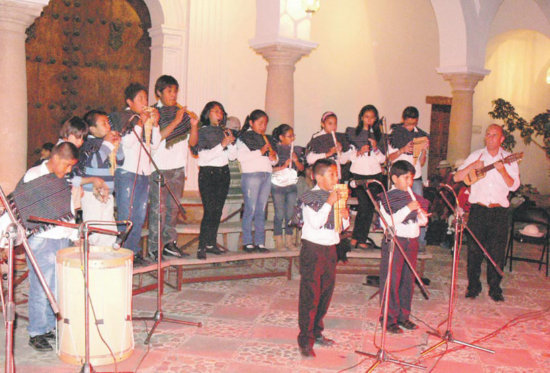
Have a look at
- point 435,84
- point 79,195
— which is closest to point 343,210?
point 79,195

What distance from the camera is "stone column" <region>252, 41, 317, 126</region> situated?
8578 millimetres

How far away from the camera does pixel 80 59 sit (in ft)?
27.1

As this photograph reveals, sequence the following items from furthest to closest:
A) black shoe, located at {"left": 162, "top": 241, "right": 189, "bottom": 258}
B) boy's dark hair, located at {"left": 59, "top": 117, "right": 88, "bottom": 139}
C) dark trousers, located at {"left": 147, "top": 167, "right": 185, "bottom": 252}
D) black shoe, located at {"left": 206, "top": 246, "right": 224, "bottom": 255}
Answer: black shoe, located at {"left": 206, "top": 246, "right": 224, "bottom": 255}, black shoe, located at {"left": 162, "top": 241, "right": 189, "bottom": 258}, dark trousers, located at {"left": 147, "top": 167, "right": 185, "bottom": 252}, boy's dark hair, located at {"left": 59, "top": 117, "right": 88, "bottom": 139}

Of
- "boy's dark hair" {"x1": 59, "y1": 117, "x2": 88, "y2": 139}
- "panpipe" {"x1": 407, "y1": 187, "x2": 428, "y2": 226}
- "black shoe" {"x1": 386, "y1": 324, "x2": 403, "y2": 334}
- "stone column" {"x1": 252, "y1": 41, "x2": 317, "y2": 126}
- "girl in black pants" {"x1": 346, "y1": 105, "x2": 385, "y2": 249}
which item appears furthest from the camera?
"stone column" {"x1": 252, "y1": 41, "x2": 317, "y2": 126}

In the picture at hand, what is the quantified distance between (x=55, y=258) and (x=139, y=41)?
4.84 m

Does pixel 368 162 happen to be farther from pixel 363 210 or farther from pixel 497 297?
pixel 497 297

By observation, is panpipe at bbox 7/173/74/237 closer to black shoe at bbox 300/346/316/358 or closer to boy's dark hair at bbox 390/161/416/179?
black shoe at bbox 300/346/316/358

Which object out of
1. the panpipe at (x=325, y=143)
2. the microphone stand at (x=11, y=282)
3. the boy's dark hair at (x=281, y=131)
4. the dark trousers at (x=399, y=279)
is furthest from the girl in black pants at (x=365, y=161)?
the microphone stand at (x=11, y=282)

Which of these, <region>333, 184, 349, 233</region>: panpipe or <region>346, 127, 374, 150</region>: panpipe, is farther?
<region>346, 127, 374, 150</region>: panpipe

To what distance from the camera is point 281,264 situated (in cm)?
826

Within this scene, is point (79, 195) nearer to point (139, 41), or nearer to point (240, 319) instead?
point (240, 319)

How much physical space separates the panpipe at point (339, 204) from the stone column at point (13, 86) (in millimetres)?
3714

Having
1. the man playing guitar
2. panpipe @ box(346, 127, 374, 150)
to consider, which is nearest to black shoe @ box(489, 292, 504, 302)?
the man playing guitar

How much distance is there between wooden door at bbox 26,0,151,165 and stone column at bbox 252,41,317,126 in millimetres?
1757
